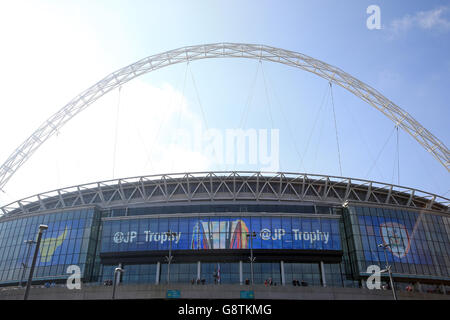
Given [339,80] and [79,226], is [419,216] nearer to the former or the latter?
[339,80]

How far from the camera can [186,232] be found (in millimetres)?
63375

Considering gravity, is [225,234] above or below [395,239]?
above

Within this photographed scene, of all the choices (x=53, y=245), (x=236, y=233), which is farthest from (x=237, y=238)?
(x=53, y=245)

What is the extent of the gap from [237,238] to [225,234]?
224 cm

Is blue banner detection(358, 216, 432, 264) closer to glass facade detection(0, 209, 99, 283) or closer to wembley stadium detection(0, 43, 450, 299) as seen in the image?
wembley stadium detection(0, 43, 450, 299)

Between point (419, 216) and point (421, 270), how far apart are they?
1069 centimetres

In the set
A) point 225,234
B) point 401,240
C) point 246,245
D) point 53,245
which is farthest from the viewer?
point 53,245

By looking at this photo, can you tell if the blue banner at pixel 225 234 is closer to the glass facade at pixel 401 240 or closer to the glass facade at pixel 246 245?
the glass facade at pixel 246 245

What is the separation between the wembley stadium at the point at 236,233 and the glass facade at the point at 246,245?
18 cm

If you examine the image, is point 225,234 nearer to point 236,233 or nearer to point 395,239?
point 236,233

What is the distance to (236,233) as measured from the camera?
62.5m

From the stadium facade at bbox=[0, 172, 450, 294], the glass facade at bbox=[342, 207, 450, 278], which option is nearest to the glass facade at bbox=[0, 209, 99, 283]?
the stadium facade at bbox=[0, 172, 450, 294]

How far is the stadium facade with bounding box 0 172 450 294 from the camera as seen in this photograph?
6050 centimetres
